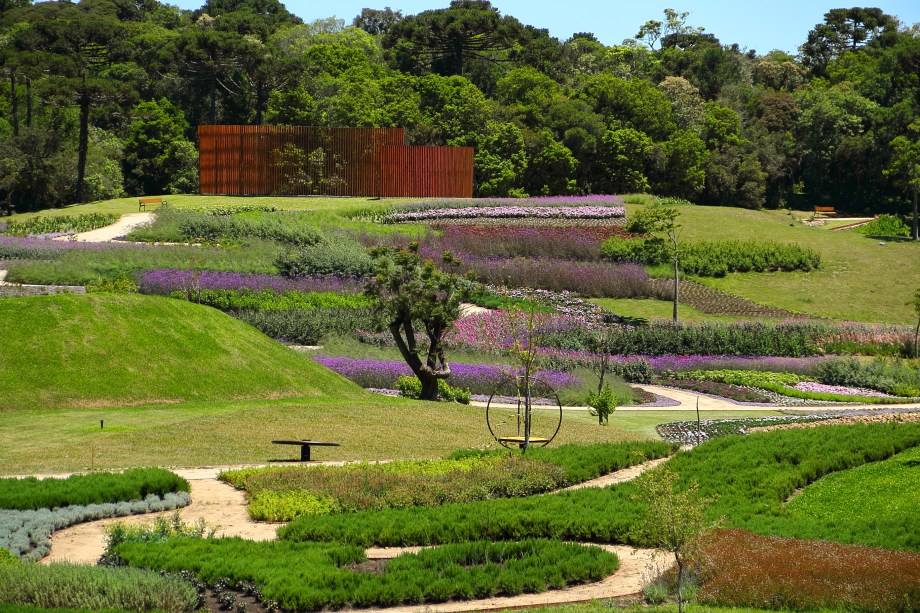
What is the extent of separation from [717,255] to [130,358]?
33.7m

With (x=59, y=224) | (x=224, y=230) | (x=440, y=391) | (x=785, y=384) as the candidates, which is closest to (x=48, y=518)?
(x=440, y=391)

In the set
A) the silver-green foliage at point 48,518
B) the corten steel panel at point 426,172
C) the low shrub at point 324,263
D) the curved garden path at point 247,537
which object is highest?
the corten steel panel at point 426,172

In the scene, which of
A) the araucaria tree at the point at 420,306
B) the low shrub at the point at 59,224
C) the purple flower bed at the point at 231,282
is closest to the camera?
the araucaria tree at the point at 420,306

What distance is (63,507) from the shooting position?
16031 mm

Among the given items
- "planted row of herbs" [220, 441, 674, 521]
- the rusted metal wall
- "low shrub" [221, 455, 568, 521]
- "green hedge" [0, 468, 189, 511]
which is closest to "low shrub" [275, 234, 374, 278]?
the rusted metal wall

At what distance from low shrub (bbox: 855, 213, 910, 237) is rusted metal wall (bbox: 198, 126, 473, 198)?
77.8 feet

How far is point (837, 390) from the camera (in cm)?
3591

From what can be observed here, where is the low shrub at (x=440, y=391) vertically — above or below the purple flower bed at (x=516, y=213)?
below

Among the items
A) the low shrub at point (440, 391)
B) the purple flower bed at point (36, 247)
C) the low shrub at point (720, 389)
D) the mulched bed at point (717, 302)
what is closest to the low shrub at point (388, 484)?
the low shrub at point (440, 391)

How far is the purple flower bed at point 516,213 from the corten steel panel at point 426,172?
6493 millimetres

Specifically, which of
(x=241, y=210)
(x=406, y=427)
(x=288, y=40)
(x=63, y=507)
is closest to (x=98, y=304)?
(x=406, y=427)

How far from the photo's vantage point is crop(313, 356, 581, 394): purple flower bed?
3259 cm

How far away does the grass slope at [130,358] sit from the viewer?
81.5ft

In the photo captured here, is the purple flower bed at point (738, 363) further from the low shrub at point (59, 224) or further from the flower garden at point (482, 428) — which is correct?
the low shrub at point (59, 224)
